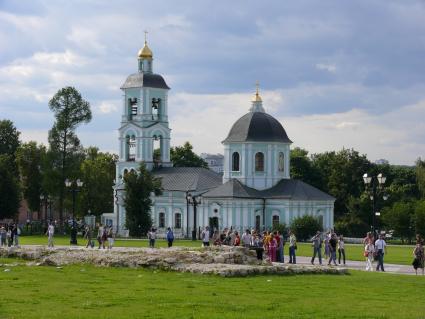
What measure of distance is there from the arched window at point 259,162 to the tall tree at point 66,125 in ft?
53.9

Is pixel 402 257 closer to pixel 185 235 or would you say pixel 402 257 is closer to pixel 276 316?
pixel 276 316

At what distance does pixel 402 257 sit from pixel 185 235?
4087cm

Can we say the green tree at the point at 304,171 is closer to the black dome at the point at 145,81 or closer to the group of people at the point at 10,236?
the black dome at the point at 145,81

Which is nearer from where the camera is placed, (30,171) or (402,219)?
(402,219)

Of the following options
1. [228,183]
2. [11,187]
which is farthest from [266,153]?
[11,187]

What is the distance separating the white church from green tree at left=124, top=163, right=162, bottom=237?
5661 millimetres

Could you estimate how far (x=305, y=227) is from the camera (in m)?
75.7

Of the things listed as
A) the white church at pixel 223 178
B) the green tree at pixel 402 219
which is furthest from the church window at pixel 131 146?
the green tree at pixel 402 219

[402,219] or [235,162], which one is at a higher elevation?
[235,162]

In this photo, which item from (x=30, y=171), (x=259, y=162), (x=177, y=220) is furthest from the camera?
(x=30, y=171)

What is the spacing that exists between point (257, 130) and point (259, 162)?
3.03 metres

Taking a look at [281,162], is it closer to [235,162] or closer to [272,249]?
[235,162]

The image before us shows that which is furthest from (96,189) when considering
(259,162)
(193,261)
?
(193,261)

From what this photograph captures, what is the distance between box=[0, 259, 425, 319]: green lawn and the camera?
19891 millimetres
